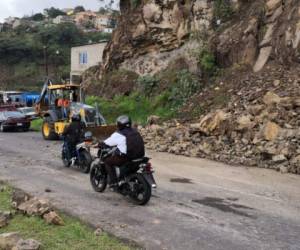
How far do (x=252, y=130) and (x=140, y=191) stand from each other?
32.4 ft

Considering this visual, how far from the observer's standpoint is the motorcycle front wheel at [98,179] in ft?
40.0

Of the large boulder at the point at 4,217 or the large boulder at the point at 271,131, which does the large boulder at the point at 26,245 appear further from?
the large boulder at the point at 271,131

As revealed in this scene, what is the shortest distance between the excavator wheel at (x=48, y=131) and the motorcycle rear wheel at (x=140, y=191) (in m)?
16.6

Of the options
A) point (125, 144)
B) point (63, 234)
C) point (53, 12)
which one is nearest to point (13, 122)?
point (125, 144)

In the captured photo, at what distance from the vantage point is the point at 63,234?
837cm

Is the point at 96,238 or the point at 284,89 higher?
the point at 284,89

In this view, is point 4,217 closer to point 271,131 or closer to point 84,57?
point 271,131

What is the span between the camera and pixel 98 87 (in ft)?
128

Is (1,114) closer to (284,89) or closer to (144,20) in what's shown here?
(144,20)

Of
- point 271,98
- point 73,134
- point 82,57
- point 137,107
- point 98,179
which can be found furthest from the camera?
point 82,57

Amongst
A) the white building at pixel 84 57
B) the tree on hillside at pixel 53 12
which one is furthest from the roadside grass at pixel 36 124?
the tree on hillside at pixel 53 12

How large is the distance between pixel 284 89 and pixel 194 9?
12864 mm

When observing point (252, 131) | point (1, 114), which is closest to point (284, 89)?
point (252, 131)

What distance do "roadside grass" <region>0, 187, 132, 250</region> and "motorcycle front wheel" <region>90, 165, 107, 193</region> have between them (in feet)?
8.50
